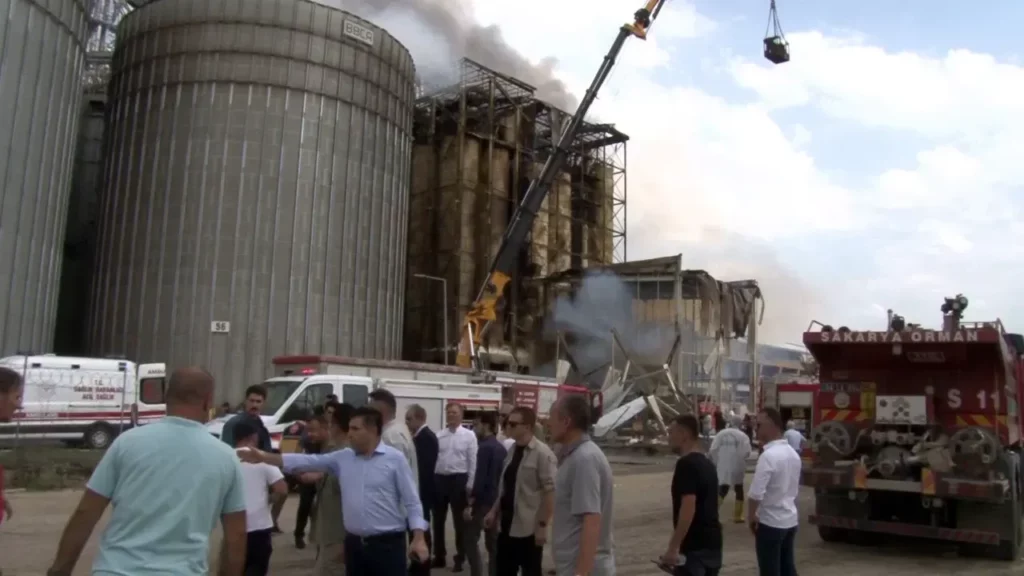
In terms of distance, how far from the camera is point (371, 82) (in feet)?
113

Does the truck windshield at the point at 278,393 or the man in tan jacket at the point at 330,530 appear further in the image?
the truck windshield at the point at 278,393

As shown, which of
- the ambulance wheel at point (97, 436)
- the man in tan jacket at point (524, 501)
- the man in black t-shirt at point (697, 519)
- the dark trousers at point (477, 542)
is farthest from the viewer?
the ambulance wheel at point (97, 436)

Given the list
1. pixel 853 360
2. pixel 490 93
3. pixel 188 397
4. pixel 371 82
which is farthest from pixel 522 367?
pixel 188 397

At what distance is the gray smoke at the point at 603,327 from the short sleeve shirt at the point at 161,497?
3677cm

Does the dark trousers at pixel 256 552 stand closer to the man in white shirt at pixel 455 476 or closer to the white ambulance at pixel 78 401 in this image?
the man in white shirt at pixel 455 476

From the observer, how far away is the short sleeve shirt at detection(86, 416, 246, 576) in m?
3.25

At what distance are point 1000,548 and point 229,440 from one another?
29.5 ft

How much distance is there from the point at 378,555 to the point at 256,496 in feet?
4.72

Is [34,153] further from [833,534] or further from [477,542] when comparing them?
[833,534]

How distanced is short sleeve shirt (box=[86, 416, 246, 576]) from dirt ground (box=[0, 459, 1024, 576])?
5954mm

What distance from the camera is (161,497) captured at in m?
3.28

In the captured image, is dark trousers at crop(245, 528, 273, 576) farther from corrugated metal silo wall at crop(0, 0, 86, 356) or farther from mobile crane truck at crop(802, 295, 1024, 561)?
corrugated metal silo wall at crop(0, 0, 86, 356)

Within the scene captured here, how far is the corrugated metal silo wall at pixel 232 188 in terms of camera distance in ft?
103

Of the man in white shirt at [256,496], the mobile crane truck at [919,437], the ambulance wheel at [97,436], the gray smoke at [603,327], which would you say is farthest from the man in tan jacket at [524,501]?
the gray smoke at [603,327]
